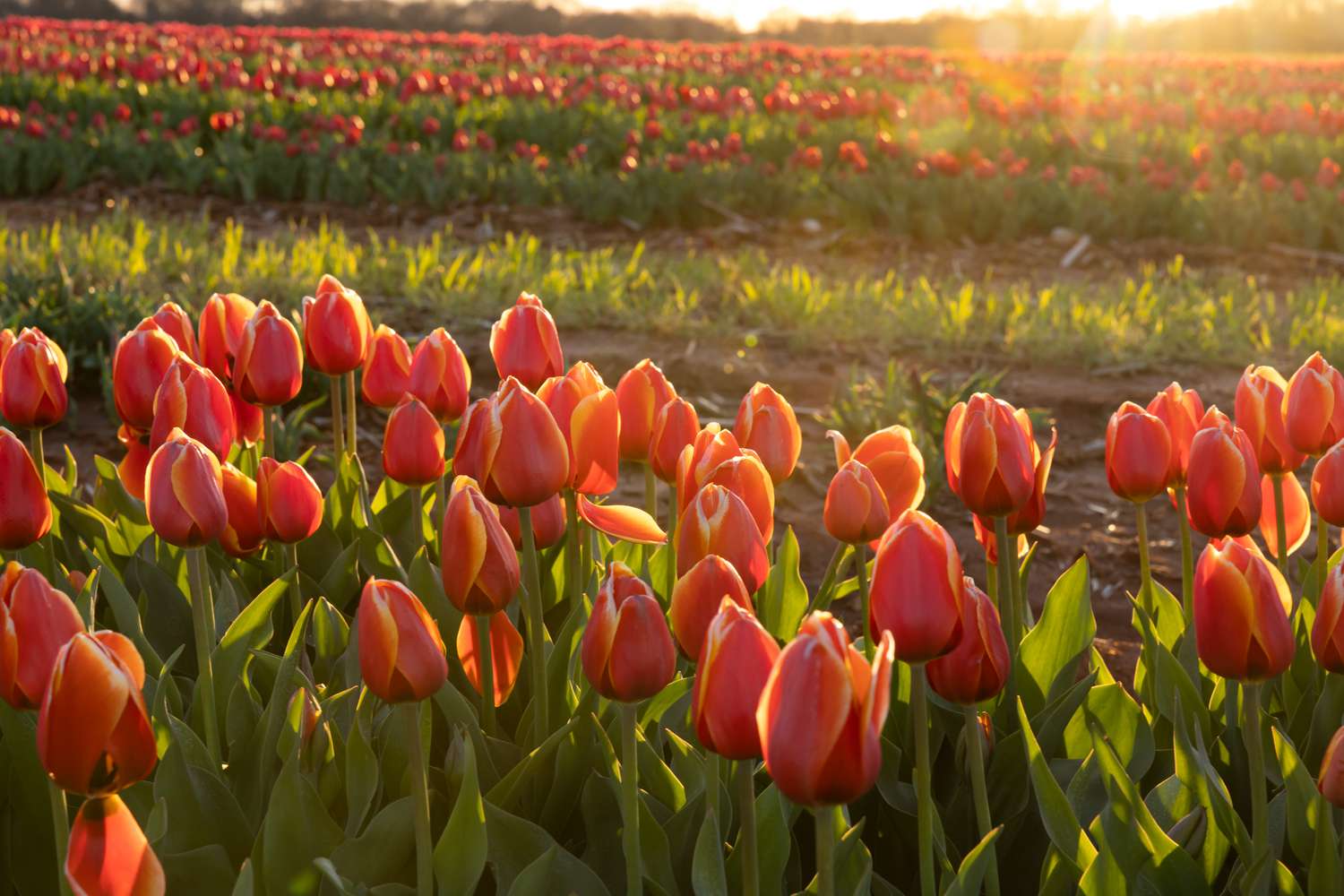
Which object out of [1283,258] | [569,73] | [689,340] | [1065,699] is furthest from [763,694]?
[569,73]

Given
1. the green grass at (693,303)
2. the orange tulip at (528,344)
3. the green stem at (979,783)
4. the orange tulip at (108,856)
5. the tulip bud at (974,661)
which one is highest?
the orange tulip at (528,344)

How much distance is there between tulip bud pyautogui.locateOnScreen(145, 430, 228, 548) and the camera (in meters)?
1.48

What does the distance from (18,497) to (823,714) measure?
3.37 feet

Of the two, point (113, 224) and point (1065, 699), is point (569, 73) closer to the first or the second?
point (113, 224)

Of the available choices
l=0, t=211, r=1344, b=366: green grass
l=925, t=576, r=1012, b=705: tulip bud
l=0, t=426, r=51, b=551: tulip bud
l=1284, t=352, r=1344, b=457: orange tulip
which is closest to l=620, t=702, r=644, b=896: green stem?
l=925, t=576, r=1012, b=705: tulip bud

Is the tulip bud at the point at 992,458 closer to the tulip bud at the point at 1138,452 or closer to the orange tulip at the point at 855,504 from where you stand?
the orange tulip at the point at 855,504

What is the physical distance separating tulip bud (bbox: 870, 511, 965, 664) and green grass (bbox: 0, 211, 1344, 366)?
363cm

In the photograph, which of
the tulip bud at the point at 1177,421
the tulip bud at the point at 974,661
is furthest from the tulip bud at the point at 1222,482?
the tulip bud at the point at 974,661

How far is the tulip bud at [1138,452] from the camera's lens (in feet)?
5.63

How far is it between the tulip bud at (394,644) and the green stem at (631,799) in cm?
18

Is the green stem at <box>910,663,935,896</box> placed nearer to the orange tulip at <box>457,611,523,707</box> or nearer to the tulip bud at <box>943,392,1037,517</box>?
the tulip bud at <box>943,392,1037,517</box>

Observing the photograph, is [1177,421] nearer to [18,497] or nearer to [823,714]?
[823,714]

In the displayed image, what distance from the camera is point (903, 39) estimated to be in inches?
1826

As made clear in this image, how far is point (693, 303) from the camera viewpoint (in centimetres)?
527
